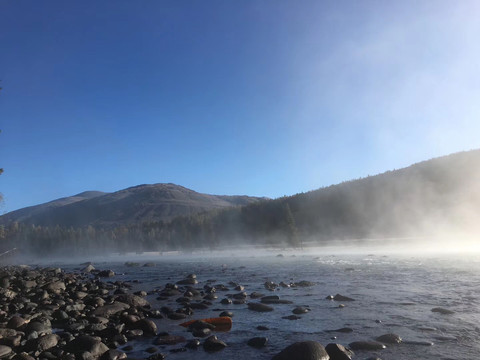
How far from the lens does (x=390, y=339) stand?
11.8 meters

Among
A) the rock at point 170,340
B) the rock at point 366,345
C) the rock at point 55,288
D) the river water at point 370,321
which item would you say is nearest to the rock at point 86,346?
the river water at point 370,321

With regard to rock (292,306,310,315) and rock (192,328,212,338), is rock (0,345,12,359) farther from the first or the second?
rock (292,306,310,315)

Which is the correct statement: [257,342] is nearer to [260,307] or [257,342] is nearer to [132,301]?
[260,307]

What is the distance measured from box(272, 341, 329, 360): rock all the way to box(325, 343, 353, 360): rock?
256 mm

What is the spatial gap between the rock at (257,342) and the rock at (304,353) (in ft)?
5.23

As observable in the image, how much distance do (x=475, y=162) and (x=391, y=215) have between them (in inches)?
1861

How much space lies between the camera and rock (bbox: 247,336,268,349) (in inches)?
469

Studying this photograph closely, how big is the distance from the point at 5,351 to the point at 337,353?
418 inches

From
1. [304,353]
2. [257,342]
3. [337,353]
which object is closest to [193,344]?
[257,342]

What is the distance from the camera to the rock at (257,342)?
11905mm

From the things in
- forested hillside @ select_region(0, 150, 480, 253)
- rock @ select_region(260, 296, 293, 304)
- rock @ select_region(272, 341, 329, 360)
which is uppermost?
forested hillside @ select_region(0, 150, 480, 253)

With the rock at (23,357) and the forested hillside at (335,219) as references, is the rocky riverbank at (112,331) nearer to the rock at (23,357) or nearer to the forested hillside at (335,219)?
the rock at (23,357)

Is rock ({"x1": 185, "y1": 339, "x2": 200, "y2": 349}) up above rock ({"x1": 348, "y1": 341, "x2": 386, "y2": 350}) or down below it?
above

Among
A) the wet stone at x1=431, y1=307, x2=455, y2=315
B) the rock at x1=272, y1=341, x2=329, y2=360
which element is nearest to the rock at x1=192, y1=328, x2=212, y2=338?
the rock at x1=272, y1=341, x2=329, y2=360
